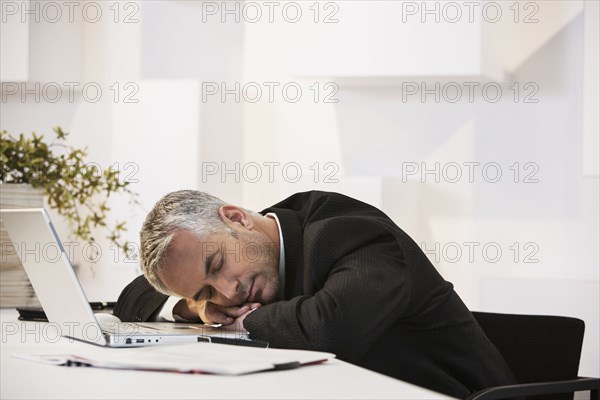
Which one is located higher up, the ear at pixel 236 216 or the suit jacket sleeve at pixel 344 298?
the ear at pixel 236 216

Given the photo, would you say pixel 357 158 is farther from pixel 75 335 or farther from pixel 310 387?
pixel 310 387

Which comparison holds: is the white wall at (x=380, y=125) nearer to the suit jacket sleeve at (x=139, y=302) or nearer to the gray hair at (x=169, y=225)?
the suit jacket sleeve at (x=139, y=302)

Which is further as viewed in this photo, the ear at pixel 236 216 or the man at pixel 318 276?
the ear at pixel 236 216

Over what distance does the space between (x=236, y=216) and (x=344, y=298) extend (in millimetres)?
512

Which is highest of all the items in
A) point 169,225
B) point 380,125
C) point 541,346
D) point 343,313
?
point 380,125

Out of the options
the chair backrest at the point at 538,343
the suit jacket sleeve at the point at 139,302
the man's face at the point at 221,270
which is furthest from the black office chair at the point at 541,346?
the suit jacket sleeve at the point at 139,302

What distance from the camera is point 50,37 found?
15.3ft

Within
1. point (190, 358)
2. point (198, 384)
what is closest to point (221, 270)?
point (190, 358)

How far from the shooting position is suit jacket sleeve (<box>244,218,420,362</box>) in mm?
1798

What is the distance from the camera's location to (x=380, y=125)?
4270 millimetres

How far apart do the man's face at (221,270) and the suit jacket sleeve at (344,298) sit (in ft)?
0.44

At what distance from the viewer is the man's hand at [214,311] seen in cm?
208

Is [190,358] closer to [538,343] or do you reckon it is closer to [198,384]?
[198,384]

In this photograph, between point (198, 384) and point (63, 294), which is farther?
point (63, 294)
